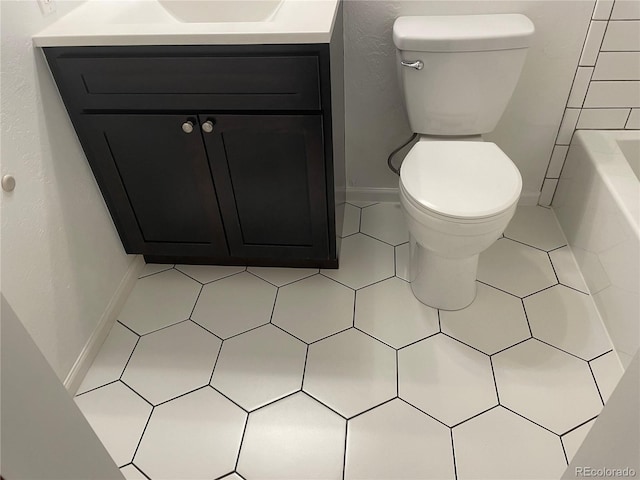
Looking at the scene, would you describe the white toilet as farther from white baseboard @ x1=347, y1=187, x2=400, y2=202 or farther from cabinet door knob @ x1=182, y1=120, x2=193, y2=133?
cabinet door knob @ x1=182, y1=120, x2=193, y2=133

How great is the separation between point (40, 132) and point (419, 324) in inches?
47.6

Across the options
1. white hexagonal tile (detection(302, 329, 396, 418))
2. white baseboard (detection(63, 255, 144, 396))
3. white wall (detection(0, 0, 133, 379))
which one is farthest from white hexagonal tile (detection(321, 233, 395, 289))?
white wall (detection(0, 0, 133, 379))

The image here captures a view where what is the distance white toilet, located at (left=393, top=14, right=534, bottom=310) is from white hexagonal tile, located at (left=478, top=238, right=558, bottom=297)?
0.50 ft

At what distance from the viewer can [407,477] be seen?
1258mm

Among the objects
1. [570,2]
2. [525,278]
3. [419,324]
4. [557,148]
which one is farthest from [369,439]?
[570,2]

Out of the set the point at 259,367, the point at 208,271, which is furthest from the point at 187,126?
the point at 259,367

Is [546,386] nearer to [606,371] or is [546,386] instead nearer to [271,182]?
[606,371]

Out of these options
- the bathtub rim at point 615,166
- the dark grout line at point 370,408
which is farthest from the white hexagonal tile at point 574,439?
the bathtub rim at point 615,166

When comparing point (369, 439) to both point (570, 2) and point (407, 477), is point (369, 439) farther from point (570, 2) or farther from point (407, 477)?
point (570, 2)

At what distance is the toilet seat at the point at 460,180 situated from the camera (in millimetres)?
1349

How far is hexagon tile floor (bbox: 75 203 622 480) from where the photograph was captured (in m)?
1.31

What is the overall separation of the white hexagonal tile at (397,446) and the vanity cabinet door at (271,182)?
56 centimetres

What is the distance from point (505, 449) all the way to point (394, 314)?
1.68 ft

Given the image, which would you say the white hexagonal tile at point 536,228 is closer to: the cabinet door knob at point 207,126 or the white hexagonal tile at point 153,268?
the cabinet door knob at point 207,126
